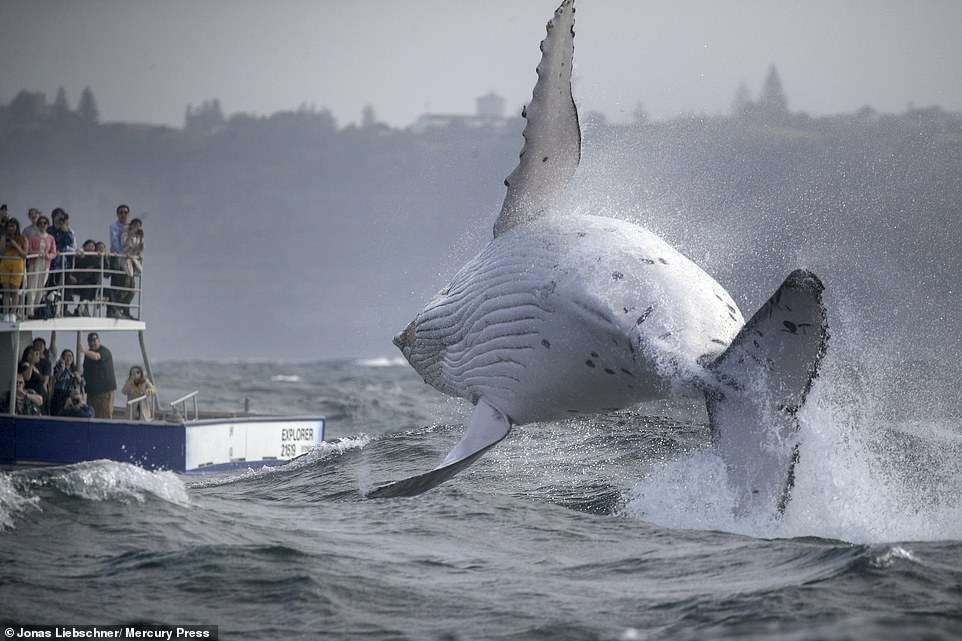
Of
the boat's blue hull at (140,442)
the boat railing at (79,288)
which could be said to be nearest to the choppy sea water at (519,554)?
the boat's blue hull at (140,442)

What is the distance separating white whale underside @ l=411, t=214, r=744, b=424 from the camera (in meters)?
9.86

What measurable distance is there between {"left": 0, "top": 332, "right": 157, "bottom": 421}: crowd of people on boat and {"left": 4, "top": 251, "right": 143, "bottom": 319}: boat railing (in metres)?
0.69

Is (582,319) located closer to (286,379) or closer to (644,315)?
(644,315)

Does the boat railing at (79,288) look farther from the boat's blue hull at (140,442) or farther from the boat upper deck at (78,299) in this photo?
the boat's blue hull at (140,442)

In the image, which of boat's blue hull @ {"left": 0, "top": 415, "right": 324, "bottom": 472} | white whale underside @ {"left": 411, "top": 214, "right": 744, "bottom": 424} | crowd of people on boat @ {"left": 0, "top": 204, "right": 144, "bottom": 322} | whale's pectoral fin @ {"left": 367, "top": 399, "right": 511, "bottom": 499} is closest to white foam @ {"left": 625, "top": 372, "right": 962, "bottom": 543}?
white whale underside @ {"left": 411, "top": 214, "right": 744, "bottom": 424}

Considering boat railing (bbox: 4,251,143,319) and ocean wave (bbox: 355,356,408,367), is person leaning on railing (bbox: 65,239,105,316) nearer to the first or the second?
boat railing (bbox: 4,251,143,319)

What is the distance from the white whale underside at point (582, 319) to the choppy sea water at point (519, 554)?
898 mm

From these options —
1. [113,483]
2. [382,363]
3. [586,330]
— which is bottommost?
[382,363]

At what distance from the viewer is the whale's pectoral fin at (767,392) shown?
8.85 m

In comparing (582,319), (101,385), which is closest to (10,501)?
(582,319)

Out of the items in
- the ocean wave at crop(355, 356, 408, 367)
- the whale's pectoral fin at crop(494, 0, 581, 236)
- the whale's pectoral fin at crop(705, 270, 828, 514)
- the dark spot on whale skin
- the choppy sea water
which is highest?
the whale's pectoral fin at crop(494, 0, 581, 236)

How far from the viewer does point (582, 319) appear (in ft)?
33.4

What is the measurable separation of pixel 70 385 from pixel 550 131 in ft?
44.3

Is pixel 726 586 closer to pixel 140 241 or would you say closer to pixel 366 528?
pixel 366 528
